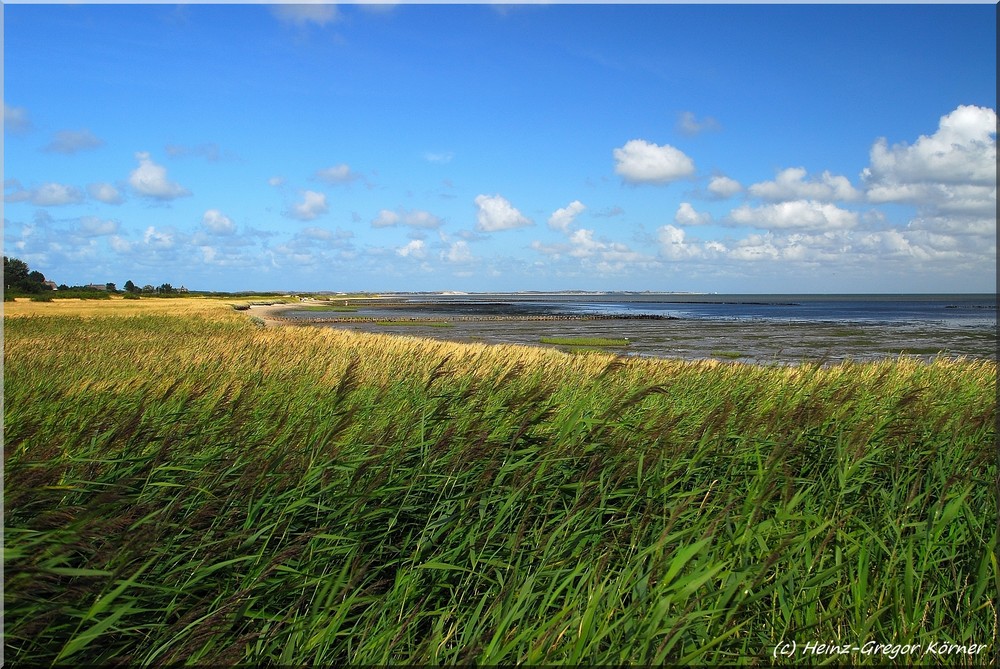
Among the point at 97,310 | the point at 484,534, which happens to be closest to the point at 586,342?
the point at 484,534

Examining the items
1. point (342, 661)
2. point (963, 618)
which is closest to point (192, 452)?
point (342, 661)

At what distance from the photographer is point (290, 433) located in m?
5.63

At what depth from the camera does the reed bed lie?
3.35 m

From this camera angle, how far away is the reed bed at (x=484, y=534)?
335 cm

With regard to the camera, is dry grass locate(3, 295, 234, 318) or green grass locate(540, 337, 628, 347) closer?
green grass locate(540, 337, 628, 347)

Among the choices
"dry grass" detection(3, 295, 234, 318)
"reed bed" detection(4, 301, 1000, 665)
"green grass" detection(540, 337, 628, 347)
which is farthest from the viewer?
"dry grass" detection(3, 295, 234, 318)

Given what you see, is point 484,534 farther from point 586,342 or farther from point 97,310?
point 97,310

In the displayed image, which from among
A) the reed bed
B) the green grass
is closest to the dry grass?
the green grass

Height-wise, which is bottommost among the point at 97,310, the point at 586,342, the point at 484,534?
the point at 586,342

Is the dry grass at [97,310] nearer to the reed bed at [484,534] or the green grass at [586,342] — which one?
the green grass at [586,342]

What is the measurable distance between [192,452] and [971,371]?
13.3m

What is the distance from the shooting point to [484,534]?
15.0 feet

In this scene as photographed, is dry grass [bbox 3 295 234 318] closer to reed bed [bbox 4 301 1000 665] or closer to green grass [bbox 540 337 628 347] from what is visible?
green grass [bbox 540 337 628 347]

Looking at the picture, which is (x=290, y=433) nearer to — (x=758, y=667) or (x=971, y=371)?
(x=758, y=667)
